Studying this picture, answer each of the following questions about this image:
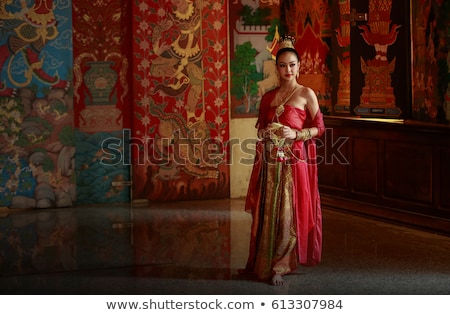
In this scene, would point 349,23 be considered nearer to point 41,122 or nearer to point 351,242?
point 351,242

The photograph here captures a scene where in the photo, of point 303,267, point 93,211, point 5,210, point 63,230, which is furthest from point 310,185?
point 5,210

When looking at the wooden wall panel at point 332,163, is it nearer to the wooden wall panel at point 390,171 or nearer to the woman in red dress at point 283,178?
the wooden wall panel at point 390,171

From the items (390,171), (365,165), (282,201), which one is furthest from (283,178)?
(365,165)

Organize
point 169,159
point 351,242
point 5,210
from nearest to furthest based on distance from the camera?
point 351,242 < point 5,210 < point 169,159

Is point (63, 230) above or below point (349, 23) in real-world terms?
below

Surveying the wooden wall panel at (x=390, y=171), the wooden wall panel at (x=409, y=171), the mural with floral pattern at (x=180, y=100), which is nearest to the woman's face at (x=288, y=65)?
the wooden wall panel at (x=390, y=171)

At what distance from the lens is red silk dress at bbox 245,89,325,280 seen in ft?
15.4

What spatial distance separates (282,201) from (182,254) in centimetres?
100

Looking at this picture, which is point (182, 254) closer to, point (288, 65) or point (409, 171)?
point (288, 65)

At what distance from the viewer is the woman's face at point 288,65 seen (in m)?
4.68

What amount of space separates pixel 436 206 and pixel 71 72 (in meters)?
3.16

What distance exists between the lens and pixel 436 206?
19.9 ft

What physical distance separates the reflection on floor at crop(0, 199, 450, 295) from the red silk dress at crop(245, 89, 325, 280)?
0.46ft

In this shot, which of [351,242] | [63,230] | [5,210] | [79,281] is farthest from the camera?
[5,210]
